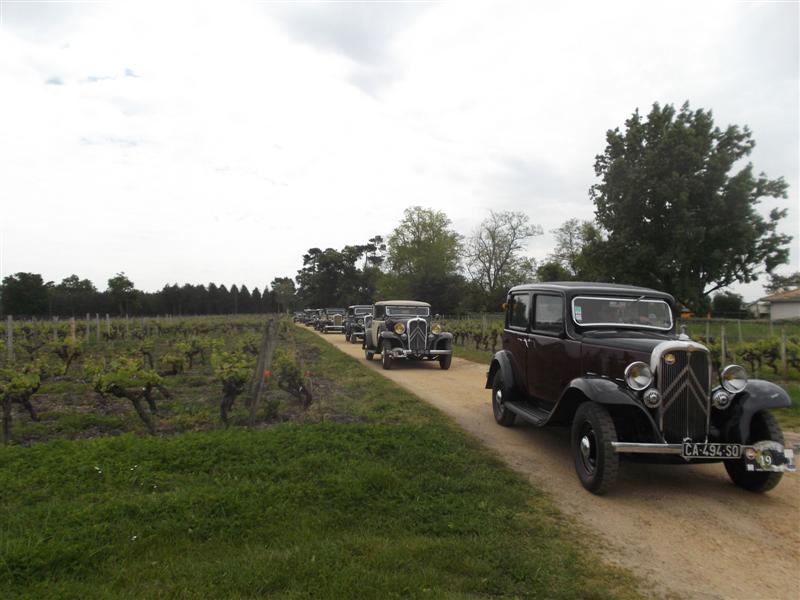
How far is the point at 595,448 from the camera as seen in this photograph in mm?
4871

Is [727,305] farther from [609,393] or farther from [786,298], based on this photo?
[609,393]

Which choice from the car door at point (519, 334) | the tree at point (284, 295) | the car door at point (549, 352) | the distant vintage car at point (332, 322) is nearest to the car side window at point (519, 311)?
the car door at point (519, 334)

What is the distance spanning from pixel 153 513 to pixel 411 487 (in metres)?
2.06

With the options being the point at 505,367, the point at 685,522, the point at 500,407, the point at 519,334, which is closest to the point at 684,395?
the point at 685,522

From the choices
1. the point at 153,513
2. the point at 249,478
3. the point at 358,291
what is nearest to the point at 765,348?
the point at 249,478

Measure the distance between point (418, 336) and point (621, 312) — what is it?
883cm

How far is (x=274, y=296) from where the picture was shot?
11081cm

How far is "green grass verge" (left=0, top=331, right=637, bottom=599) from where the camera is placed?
3.13 m

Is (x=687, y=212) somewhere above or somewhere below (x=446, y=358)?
above

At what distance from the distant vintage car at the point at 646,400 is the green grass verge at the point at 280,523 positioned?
0.81 metres

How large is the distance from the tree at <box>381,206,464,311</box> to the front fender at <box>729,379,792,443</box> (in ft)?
142

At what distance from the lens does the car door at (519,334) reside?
695 centimetres

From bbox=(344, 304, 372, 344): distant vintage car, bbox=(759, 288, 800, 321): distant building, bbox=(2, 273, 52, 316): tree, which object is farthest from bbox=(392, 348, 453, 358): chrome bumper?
bbox=(2, 273, 52, 316): tree

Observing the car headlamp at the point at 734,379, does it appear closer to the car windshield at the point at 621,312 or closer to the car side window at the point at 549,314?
→ the car windshield at the point at 621,312
